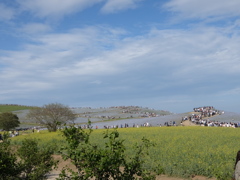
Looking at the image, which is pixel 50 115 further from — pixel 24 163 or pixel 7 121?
pixel 24 163

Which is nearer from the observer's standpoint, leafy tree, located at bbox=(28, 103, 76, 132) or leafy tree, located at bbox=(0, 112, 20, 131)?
leafy tree, located at bbox=(28, 103, 76, 132)

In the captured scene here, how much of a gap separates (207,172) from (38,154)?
33.8 ft

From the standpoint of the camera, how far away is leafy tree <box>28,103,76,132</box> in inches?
2173

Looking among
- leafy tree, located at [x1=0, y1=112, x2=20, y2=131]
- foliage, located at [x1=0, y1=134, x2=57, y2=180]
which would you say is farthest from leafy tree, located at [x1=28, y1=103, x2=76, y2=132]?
foliage, located at [x1=0, y1=134, x2=57, y2=180]

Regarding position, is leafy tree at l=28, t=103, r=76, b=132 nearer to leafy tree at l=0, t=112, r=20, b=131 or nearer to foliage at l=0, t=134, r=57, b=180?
leafy tree at l=0, t=112, r=20, b=131

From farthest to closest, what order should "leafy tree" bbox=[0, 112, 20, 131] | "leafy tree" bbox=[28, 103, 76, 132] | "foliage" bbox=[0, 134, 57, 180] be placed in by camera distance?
"leafy tree" bbox=[0, 112, 20, 131]
"leafy tree" bbox=[28, 103, 76, 132]
"foliage" bbox=[0, 134, 57, 180]

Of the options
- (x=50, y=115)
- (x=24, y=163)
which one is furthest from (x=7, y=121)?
(x=24, y=163)

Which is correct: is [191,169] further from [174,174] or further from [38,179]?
[38,179]

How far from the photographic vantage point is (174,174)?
54.8 ft

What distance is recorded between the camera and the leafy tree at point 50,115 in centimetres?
5519

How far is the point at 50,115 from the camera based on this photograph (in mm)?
55031

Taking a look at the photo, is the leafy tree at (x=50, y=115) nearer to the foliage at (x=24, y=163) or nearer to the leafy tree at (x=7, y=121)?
the leafy tree at (x=7, y=121)

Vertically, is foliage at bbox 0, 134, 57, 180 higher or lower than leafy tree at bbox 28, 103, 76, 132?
lower

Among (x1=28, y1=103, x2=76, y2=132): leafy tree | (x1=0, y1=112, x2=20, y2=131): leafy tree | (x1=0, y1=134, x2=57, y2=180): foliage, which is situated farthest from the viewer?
(x1=0, y1=112, x2=20, y2=131): leafy tree
